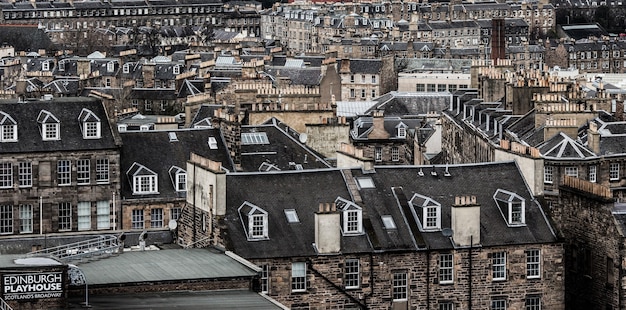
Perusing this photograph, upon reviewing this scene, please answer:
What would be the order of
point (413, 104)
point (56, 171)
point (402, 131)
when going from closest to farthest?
point (56, 171) < point (402, 131) < point (413, 104)

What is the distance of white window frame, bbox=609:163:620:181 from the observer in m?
85.7

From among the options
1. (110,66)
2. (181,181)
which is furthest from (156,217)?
(110,66)

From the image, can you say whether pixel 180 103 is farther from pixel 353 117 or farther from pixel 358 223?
pixel 358 223

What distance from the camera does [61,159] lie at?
8331 centimetres

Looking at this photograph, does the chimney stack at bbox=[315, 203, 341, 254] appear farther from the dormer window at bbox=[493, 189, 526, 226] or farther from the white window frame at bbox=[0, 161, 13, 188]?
the white window frame at bbox=[0, 161, 13, 188]

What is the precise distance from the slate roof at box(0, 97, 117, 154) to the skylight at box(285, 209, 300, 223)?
17.5 metres

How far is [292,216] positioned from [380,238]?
3.14 metres

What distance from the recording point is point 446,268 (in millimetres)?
68375

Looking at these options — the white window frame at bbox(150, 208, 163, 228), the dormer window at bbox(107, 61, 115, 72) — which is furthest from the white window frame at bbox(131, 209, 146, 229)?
the dormer window at bbox(107, 61, 115, 72)

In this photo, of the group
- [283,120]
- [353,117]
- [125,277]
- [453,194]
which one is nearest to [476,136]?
[283,120]

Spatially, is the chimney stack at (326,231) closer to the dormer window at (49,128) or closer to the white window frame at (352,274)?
the white window frame at (352,274)

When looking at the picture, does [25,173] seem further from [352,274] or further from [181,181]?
[352,274]

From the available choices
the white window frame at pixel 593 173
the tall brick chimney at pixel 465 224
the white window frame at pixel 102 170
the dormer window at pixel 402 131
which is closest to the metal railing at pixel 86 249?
the tall brick chimney at pixel 465 224

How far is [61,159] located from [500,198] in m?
21.6
